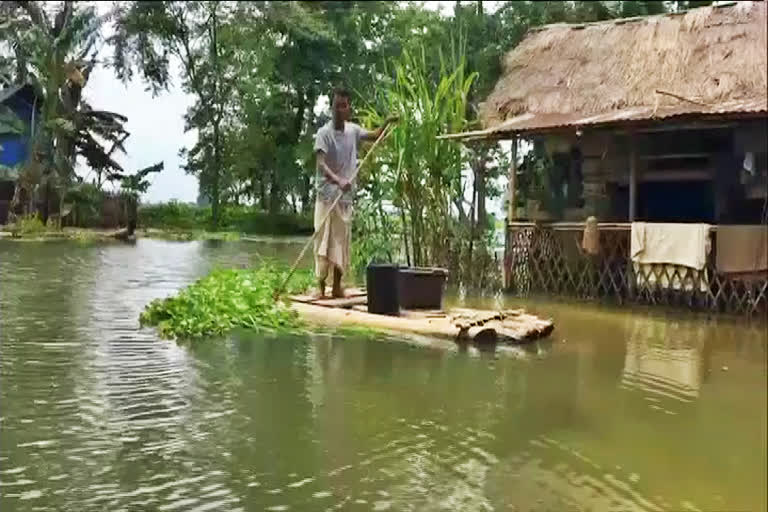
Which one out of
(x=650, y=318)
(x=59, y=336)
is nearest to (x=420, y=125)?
(x=650, y=318)

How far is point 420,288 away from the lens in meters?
5.11

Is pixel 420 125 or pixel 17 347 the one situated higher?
pixel 420 125

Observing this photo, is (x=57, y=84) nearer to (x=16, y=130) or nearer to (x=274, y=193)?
(x=16, y=130)

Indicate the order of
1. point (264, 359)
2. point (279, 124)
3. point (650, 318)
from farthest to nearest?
point (279, 124) → point (650, 318) → point (264, 359)

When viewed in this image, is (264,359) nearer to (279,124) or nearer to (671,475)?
(671,475)

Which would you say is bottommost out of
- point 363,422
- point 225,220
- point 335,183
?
point 363,422

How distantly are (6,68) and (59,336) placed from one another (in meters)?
1.45

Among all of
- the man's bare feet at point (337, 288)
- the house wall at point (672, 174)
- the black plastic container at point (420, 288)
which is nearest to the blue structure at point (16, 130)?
the man's bare feet at point (337, 288)

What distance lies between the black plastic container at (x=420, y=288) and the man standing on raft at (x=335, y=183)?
0.39 m

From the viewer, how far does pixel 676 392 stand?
340 cm

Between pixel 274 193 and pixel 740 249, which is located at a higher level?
pixel 274 193

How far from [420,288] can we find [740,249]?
7.51ft

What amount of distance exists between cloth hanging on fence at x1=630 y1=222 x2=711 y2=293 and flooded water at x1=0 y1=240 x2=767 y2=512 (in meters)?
1.17

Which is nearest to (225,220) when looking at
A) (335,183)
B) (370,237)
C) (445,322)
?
(370,237)
